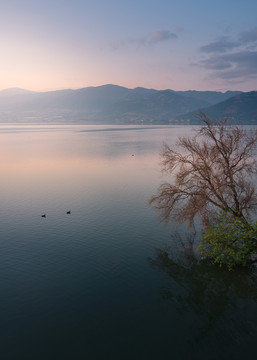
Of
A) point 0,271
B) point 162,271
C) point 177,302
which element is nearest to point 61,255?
point 0,271

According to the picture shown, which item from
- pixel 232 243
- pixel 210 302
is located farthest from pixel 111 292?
pixel 232 243

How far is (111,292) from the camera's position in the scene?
28609mm

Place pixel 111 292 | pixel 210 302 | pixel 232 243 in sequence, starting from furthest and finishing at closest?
pixel 232 243 < pixel 111 292 < pixel 210 302

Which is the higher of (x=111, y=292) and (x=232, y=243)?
(x=232, y=243)

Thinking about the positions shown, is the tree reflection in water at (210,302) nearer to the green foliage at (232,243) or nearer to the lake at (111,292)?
the lake at (111,292)

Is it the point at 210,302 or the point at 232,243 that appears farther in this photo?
the point at 232,243

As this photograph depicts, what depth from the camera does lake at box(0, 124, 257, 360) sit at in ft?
72.4

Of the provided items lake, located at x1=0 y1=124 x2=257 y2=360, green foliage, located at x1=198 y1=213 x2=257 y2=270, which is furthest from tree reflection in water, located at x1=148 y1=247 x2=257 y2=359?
green foliage, located at x1=198 y1=213 x2=257 y2=270

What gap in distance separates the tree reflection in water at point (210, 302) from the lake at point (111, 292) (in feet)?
0.31

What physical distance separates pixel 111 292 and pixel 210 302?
1043 centimetres

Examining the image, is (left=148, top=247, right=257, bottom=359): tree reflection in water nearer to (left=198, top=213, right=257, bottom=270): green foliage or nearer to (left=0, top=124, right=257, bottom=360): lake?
(left=0, top=124, right=257, bottom=360): lake

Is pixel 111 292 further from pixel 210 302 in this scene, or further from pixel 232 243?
pixel 232 243

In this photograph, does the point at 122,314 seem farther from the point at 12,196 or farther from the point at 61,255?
the point at 12,196

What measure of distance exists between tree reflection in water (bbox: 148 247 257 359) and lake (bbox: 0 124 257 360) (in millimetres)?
95
